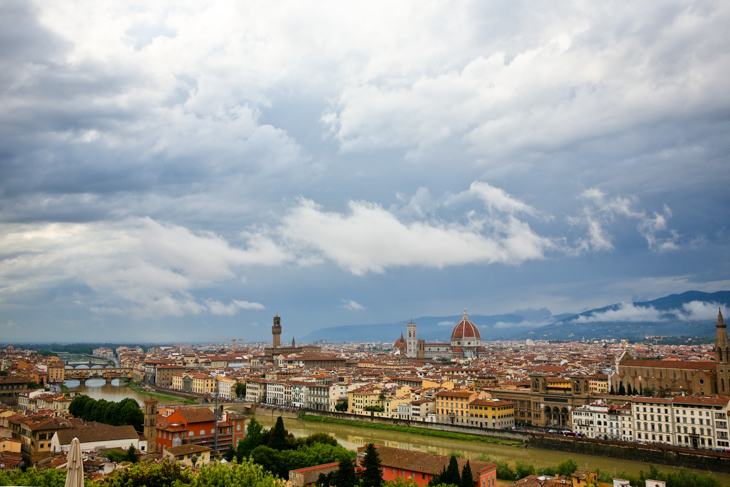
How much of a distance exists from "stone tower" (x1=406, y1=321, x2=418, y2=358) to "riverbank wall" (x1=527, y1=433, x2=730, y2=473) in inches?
3291

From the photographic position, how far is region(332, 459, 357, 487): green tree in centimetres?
1944

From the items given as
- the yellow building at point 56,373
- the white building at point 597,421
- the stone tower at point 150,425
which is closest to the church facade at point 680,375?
the white building at point 597,421

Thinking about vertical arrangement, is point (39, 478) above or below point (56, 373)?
above

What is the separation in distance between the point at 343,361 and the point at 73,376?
39810 mm

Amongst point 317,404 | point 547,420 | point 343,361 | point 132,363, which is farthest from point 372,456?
point 132,363

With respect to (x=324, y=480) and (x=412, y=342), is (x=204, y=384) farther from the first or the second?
(x=412, y=342)

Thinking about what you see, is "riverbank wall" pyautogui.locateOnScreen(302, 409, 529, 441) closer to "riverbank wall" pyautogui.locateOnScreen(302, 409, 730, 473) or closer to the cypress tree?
"riverbank wall" pyautogui.locateOnScreen(302, 409, 730, 473)

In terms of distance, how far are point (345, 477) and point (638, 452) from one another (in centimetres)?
1877

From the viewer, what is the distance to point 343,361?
90.5m

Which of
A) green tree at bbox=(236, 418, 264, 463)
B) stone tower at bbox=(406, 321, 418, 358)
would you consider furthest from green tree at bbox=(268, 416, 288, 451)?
stone tower at bbox=(406, 321, 418, 358)

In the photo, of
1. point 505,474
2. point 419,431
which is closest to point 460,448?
point 419,431

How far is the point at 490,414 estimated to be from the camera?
40.3 m

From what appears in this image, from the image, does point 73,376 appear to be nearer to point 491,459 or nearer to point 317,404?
point 317,404

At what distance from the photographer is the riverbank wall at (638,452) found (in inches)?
1112
